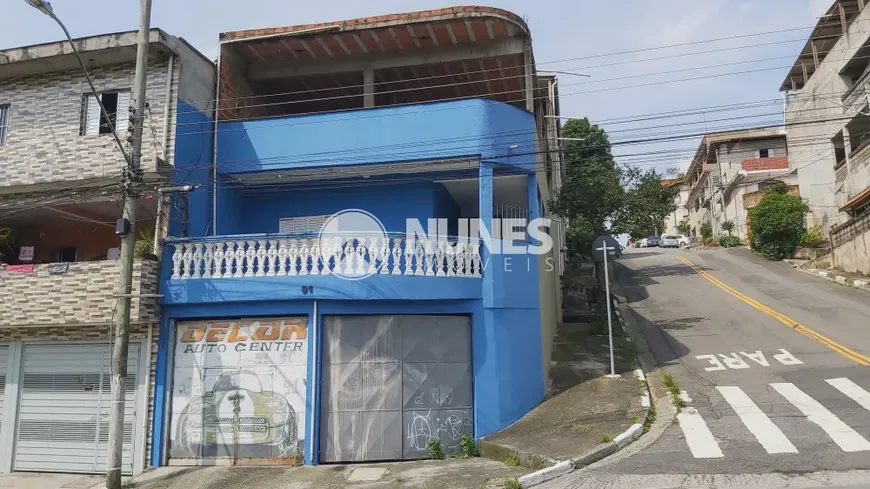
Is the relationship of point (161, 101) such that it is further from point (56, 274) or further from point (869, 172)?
point (869, 172)

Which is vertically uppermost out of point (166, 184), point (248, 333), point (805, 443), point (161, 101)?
point (161, 101)

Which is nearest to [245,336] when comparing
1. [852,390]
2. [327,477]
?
[327,477]

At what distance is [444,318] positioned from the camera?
31.4 feet

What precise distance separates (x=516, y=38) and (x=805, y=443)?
351 inches

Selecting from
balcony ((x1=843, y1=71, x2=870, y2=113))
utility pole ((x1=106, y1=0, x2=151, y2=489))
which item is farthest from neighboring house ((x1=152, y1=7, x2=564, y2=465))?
balcony ((x1=843, y1=71, x2=870, y2=113))

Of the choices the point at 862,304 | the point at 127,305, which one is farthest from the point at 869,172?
the point at 127,305

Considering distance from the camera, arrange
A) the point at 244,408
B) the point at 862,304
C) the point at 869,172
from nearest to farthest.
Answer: the point at 244,408 → the point at 862,304 → the point at 869,172

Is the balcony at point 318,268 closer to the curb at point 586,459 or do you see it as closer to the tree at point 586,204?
the curb at point 586,459

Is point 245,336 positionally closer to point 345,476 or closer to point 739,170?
point 345,476

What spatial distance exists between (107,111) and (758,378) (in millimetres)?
13429

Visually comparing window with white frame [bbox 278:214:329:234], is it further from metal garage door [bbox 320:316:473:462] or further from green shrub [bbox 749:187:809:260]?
green shrub [bbox 749:187:809:260]

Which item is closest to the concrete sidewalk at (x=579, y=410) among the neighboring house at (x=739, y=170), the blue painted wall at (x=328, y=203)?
the blue painted wall at (x=328, y=203)

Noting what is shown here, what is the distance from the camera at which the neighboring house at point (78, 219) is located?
9539 mm

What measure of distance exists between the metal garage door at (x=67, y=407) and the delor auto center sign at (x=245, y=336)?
1131 mm
